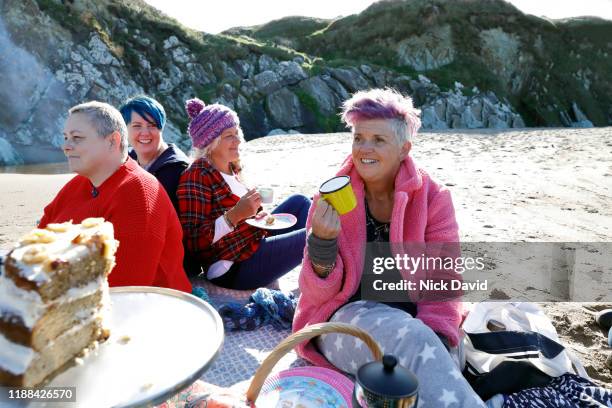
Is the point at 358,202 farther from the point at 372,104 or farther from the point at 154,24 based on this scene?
the point at 154,24

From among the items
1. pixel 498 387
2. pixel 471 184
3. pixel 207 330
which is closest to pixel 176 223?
pixel 207 330

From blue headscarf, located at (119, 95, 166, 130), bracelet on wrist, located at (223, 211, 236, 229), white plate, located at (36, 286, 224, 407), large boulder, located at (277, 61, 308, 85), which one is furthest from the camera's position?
large boulder, located at (277, 61, 308, 85)

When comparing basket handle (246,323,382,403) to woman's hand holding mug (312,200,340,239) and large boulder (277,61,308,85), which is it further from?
large boulder (277,61,308,85)

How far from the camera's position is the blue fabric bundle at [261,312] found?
3.76m

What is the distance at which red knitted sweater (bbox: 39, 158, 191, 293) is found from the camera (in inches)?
109

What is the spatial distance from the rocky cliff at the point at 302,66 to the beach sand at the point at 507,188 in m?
12.6

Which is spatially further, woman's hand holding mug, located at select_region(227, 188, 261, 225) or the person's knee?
woman's hand holding mug, located at select_region(227, 188, 261, 225)

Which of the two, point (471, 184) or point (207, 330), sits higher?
point (207, 330)

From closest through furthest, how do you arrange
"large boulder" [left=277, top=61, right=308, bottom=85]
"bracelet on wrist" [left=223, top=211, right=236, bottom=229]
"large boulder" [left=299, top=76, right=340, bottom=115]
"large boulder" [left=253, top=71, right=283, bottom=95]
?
"bracelet on wrist" [left=223, top=211, right=236, bottom=229] → "large boulder" [left=253, top=71, right=283, bottom=95] → "large boulder" [left=299, top=76, right=340, bottom=115] → "large boulder" [left=277, top=61, right=308, bottom=85]

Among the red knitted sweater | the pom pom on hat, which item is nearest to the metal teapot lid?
the red knitted sweater

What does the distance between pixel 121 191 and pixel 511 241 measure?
5.57 metres

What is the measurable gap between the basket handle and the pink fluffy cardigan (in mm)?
650

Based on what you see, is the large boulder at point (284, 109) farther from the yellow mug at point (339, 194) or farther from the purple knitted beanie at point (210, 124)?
the yellow mug at point (339, 194)

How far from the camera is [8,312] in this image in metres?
1.49
